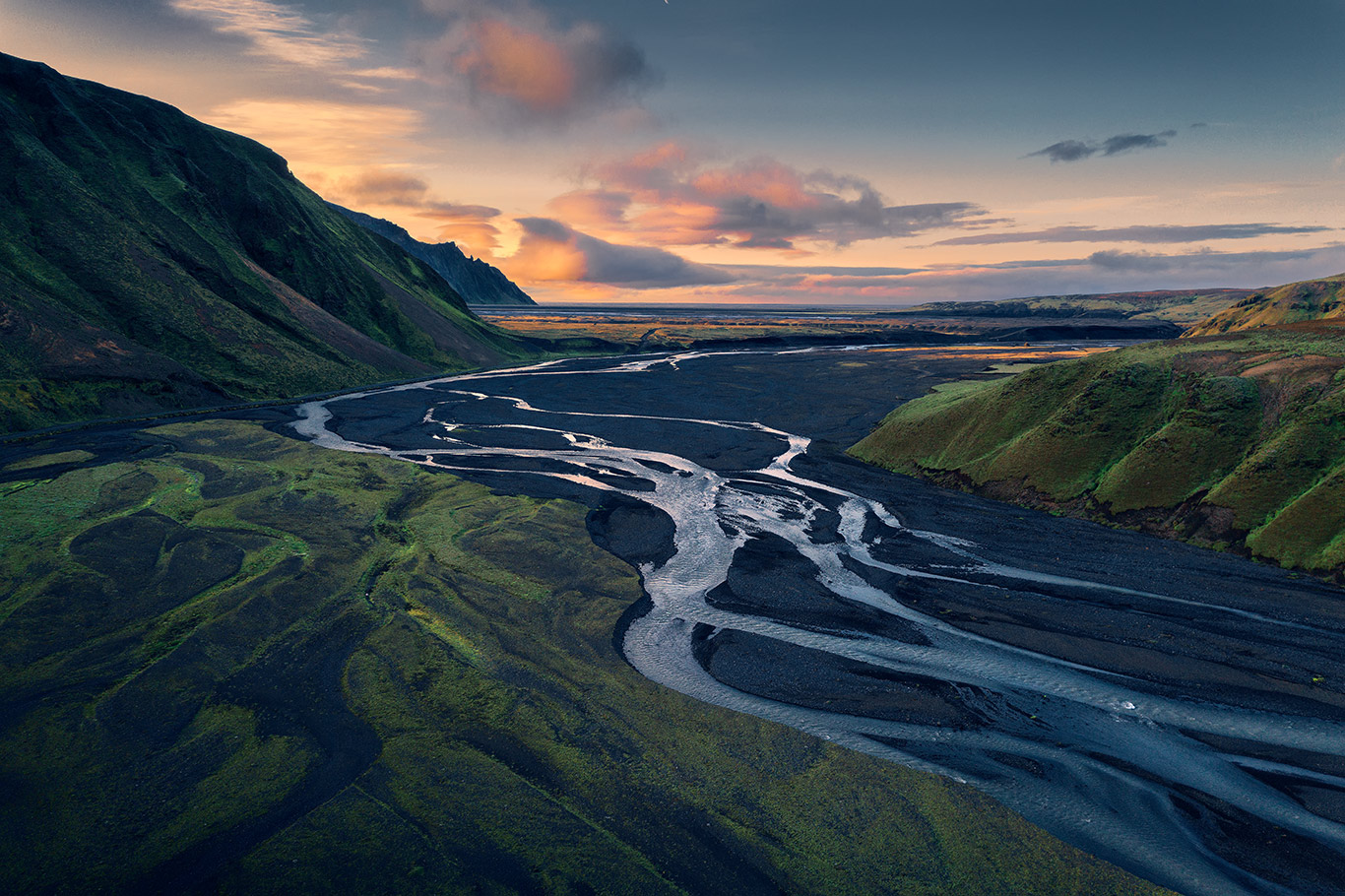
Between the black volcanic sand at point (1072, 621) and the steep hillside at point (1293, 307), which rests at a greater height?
the steep hillside at point (1293, 307)

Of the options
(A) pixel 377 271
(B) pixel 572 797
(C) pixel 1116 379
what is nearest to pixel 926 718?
(B) pixel 572 797

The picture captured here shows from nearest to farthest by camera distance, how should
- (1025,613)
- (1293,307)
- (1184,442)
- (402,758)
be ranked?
(402,758) < (1025,613) < (1184,442) < (1293,307)

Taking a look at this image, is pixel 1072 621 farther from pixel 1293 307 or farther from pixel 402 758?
pixel 1293 307

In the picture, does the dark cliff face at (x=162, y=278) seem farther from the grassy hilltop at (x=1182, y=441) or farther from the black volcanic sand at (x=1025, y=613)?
the grassy hilltop at (x=1182, y=441)

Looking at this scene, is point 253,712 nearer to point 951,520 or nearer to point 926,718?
point 926,718

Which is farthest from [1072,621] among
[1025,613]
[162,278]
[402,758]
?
[162,278]

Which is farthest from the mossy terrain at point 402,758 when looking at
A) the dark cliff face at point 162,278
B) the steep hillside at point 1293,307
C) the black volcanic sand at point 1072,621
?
the steep hillside at point 1293,307

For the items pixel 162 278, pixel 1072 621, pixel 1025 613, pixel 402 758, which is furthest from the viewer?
pixel 162 278
